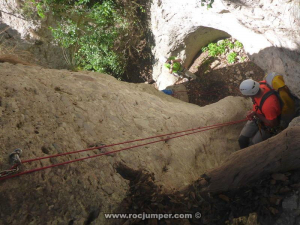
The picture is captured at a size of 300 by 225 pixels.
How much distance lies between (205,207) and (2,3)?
267 inches

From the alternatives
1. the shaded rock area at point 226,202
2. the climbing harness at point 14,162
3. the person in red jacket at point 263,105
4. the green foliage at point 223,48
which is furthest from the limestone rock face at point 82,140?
the green foliage at point 223,48

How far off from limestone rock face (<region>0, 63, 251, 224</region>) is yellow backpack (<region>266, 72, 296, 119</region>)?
1090mm

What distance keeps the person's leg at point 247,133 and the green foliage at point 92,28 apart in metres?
4.68

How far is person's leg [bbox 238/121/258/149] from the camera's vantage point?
4484mm

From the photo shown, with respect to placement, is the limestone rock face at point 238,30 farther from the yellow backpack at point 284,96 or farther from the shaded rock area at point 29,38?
the shaded rock area at point 29,38

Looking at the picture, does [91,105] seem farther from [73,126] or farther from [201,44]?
[201,44]

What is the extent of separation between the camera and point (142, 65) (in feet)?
30.7

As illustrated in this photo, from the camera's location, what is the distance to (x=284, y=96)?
3.77 meters

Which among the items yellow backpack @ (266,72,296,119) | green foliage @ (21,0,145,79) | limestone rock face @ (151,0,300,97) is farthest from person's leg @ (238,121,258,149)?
green foliage @ (21,0,145,79)

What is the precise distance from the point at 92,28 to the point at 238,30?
4010 millimetres

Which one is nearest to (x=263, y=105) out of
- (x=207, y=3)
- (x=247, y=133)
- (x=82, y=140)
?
(x=247, y=133)

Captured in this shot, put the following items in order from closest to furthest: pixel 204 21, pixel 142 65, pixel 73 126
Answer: pixel 73 126
pixel 204 21
pixel 142 65

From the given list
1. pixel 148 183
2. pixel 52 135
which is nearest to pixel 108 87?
pixel 52 135

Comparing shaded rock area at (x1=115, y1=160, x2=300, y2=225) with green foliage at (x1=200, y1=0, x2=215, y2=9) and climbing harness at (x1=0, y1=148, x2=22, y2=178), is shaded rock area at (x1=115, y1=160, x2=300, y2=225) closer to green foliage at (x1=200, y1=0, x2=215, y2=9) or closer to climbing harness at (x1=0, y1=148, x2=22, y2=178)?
climbing harness at (x1=0, y1=148, x2=22, y2=178)
